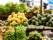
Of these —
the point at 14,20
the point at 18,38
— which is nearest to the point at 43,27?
the point at 14,20

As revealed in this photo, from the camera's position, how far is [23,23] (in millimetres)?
2316

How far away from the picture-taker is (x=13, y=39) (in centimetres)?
171

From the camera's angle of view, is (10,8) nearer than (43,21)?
No

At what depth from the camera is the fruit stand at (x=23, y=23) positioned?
1.75 metres

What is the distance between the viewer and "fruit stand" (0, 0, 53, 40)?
1.75 m

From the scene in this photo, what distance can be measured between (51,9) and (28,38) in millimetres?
1283

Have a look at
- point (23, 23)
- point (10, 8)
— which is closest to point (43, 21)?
point (23, 23)

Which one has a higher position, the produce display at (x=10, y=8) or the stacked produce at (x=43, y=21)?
the produce display at (x=10, y=8)

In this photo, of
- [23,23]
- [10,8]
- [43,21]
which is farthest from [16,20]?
[10,8]

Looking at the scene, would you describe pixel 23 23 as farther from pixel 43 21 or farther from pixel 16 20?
pixel 43 21

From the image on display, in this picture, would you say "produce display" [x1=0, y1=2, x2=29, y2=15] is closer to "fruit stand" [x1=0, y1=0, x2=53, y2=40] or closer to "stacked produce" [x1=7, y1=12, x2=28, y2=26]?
"fruit stand" [x1=0, y1=0, x2=53, y2=40]

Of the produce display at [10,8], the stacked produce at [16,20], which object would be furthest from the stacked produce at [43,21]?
the produce display at [10,8]

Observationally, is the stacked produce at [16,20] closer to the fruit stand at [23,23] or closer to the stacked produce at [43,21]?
the fruit stand at [23,23]

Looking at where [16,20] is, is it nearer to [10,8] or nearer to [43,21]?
[43,21]
